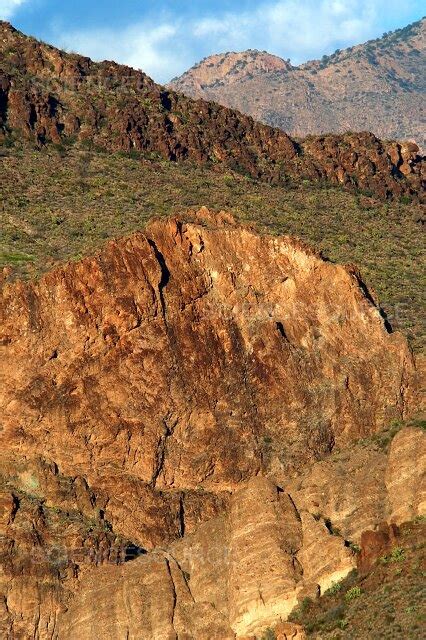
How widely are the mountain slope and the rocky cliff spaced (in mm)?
28332

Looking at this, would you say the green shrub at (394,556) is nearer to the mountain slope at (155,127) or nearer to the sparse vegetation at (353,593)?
the sparse vegetation at (353,593)

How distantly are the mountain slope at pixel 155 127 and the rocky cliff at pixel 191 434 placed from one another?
28332mm

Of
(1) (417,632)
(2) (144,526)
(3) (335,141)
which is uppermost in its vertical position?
(3) (335,141)

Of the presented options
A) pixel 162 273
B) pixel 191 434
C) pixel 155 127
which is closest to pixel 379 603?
pixel 191 434

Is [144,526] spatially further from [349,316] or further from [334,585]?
[349,316]

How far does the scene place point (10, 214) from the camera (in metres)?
75.1

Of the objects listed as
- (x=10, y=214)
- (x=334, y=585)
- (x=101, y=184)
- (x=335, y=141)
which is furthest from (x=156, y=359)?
(x=335, y=141)

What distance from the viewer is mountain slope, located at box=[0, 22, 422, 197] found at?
307 ft

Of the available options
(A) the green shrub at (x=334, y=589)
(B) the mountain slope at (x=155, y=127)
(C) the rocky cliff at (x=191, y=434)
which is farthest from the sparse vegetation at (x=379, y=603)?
(B) the mountain slope at (x=155, y=127)

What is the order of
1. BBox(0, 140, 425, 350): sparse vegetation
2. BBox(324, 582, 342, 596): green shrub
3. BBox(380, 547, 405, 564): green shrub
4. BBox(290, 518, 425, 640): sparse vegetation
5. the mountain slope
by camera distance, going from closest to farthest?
BBox(290, 518, 425, 640): sparse vegetation → BBox(380, 547, 405, 564): green shrub → BBox(324, 582, 342, 596): green shrub → BBox(0, 140, 425, 350): sparse vegetation → the mountain slope

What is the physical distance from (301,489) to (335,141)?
4696cm

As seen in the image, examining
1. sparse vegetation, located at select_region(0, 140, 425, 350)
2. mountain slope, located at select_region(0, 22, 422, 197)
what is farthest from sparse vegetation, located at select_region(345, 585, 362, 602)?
mountain slope, located at select_region(0, 22, 422, 197)

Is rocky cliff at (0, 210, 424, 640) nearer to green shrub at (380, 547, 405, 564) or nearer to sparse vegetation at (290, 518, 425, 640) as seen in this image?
sparse vegetation at (290, 518, 425, 640)

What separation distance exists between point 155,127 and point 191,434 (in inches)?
1536
